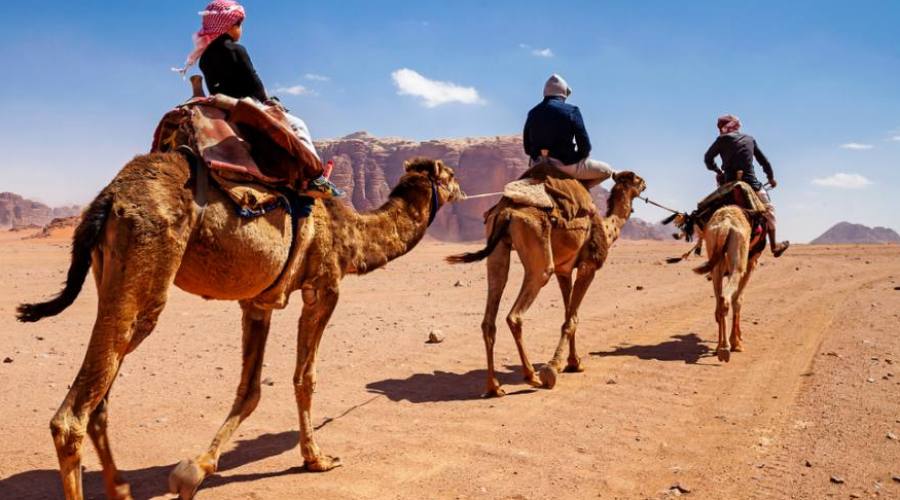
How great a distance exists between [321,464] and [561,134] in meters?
5.17

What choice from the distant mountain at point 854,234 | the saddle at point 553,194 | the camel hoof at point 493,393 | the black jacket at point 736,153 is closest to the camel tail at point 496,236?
the saddle at point 553,194

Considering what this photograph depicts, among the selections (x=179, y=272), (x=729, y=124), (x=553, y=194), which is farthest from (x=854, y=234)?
(x=179, y=272)

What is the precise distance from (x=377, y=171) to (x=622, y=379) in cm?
10656

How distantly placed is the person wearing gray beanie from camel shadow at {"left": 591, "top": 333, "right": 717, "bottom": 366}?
2692 millimetres

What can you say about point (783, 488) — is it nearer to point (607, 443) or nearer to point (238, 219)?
point (607, 443)

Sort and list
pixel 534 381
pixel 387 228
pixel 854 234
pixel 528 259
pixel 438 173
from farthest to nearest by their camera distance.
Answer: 1. pixel 854 234
2. pixel 528 259
3. pixel 534 381
4. pixel 438 173
5. pixel 387 228

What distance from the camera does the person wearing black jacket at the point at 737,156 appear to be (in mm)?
11570

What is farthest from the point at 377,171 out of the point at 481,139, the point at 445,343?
the point at 445,343

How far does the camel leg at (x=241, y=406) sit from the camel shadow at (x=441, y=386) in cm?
228

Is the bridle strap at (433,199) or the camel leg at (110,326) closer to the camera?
the camel leg at (110,326)

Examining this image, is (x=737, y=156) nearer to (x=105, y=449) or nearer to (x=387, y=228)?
(x=387, y=228)

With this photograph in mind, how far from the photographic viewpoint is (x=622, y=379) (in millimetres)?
8023

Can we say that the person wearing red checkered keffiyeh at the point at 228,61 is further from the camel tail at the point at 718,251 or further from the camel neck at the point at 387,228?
the camel tail at the point at 718,251

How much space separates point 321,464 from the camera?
507cm
